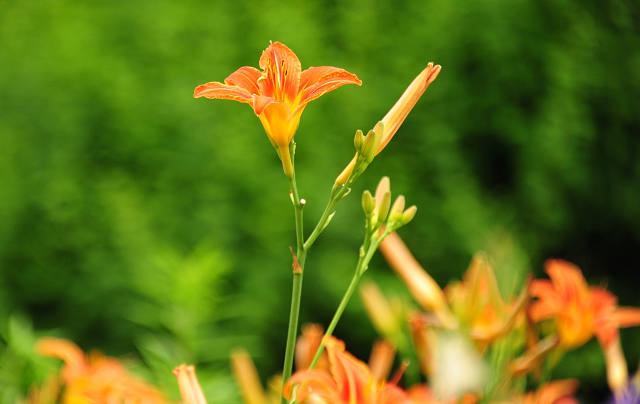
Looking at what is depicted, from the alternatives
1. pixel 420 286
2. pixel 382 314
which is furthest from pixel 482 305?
pixel 382 314

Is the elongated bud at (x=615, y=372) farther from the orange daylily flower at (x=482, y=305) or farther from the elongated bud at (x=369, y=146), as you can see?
the elongated bud at (x=369, y=146)

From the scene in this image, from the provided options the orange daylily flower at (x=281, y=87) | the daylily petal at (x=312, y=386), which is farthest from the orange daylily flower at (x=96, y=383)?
the orange daylily flower at (x=281, y=87)

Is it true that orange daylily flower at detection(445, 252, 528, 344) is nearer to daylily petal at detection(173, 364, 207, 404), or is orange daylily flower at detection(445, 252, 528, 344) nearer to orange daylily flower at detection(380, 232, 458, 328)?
orange daylily flower at detection(380, 232, 458, 328)

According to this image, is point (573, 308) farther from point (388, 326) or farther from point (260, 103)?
point (260, 103)

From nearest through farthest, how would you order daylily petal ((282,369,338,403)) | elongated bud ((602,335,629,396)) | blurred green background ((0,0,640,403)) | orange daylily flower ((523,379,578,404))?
daylily petal ((282,369,338,403))
orange daylily flower ((523,379,578,404))
elongated bud ((602,335,629,396))
blurred green background ((0,0,640,403))

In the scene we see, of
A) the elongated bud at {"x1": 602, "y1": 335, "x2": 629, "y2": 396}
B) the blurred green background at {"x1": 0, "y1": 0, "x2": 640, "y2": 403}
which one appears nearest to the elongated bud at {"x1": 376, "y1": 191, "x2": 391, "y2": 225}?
the elongated bud at {"x1": 602, "y1": 335, "x2": 629, "y2": 396}
